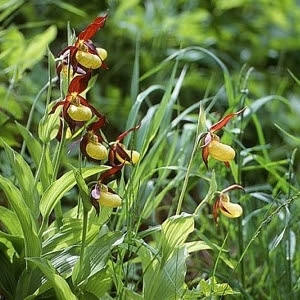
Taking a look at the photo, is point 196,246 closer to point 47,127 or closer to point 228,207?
point 228,207

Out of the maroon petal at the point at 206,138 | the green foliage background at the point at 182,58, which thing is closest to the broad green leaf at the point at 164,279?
the maroon petal at the point at 206,138

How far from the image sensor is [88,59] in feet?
2.33

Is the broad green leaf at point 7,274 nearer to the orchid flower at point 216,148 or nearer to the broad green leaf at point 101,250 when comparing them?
the broad green leaf at point 101,250

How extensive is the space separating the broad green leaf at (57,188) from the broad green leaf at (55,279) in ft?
0.27

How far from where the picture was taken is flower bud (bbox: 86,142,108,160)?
0.71 meters

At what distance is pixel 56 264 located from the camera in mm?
762

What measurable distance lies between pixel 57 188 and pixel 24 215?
0.05 m

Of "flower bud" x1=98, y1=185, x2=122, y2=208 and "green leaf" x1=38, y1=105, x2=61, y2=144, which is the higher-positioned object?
"green leaf" x1=38, y1=105, x2=61, y2=144

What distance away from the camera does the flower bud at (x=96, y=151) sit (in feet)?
2.32

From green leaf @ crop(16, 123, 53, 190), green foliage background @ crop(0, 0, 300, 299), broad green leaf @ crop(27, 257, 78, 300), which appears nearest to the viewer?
broad green leaf @ crop(27, 257, 78, 300)

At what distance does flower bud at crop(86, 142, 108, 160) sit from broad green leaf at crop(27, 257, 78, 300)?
0.11m

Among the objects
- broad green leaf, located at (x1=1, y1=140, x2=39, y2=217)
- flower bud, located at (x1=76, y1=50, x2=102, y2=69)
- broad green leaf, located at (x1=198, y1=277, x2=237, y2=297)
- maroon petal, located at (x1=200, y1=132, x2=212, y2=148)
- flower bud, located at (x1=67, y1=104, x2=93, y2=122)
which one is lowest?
broad green leaf, located at (x1=198, y1=277, x2=237, y2=297)

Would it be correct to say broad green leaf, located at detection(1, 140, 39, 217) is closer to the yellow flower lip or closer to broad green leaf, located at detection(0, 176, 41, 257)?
broad green leaf, located at detection(0, 176, 41, 257)

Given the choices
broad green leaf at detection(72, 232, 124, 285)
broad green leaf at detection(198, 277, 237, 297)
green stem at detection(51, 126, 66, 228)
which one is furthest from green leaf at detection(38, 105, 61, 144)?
broad green leaf at detection(198, 277, 237, 297)
